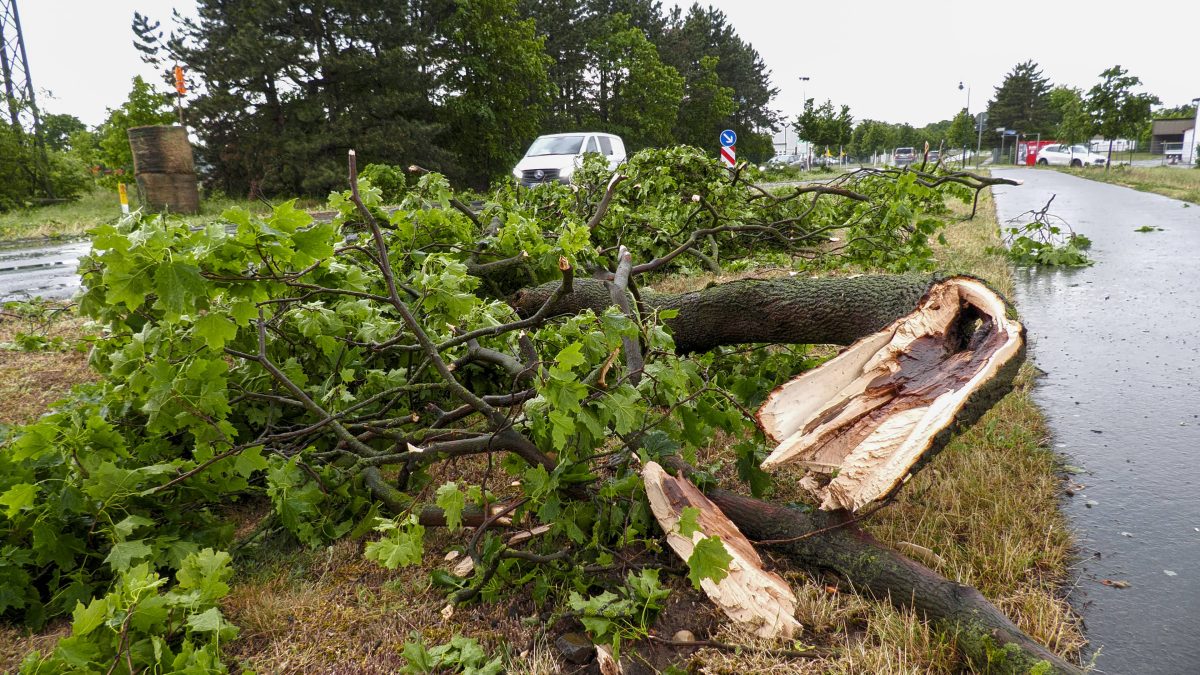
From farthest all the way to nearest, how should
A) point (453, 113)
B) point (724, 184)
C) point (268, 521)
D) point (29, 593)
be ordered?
1. point (453, 113)
2. point (724, 184)
3. point (268, 521)
4. point (29, 593)

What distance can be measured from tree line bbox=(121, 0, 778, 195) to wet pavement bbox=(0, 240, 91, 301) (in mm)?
10004

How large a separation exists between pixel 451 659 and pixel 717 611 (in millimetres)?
768

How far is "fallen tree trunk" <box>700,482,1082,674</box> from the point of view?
1729 mm

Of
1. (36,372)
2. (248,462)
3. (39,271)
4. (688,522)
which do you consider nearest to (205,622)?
(248,462)

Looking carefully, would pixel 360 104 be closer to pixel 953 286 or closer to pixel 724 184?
pixel 724 184

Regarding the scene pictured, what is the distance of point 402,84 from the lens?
24.7m

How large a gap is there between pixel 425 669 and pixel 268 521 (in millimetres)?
1107

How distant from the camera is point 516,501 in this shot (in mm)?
2279

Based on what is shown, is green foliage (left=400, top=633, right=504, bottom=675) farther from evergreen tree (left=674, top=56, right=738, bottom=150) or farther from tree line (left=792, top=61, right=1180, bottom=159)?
evergreen tree (left=674, top=56, right=738, bottom=150)

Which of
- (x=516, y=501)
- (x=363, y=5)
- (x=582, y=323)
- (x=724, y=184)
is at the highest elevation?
(x=363, y=5)

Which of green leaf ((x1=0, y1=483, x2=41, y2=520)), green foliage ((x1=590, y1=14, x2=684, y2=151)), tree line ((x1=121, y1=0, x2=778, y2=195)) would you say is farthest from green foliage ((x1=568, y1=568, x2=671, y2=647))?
green foliage ((x1=590, y1=14, x2=684, y2=151))

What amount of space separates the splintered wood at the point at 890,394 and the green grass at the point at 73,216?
1293cm

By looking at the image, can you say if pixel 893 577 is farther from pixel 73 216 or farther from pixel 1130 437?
pixel 73 216

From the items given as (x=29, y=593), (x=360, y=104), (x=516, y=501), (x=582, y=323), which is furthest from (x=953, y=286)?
(x=360, y=104)
